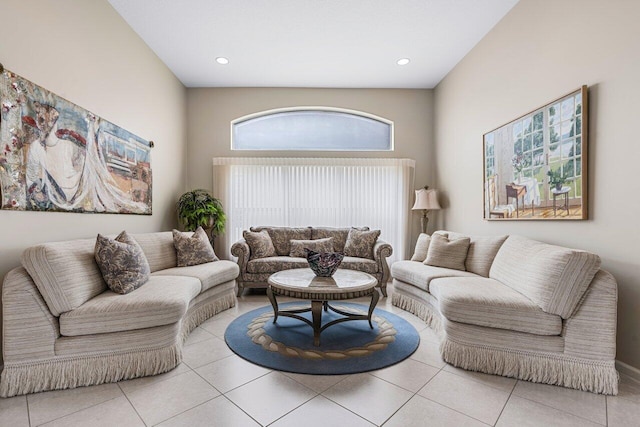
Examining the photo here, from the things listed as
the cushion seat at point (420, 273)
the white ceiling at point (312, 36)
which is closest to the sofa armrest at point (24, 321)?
the white ceiling at point (312, 36)

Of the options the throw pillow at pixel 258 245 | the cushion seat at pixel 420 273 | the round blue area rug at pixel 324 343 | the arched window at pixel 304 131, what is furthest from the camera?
the arched window at pixel 304 131

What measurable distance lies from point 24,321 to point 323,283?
1890 millimetres

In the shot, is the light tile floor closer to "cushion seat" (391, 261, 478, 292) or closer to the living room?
the living room

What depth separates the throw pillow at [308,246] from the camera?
4.00 metres

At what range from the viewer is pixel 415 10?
2826 millimetres

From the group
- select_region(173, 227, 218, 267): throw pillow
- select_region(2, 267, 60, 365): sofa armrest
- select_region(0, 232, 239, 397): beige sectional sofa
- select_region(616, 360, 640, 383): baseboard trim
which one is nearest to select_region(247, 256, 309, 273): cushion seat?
select_region(173, 227, 218, 267): throw pillow

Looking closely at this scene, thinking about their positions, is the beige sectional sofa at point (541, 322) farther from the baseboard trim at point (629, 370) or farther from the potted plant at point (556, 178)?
the potted plant at point (556, 178)

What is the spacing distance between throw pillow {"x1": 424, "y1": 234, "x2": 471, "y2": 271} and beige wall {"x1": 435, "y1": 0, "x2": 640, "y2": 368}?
19.7 inches

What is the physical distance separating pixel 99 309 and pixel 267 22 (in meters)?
2.98

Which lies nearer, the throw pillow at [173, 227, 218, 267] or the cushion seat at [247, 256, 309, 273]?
the throw pillow at [173, 227, 218, 267]

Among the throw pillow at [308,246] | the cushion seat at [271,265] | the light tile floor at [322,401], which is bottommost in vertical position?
the light tile floor at [322,401]

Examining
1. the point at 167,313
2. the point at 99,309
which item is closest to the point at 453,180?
the point at 167,313

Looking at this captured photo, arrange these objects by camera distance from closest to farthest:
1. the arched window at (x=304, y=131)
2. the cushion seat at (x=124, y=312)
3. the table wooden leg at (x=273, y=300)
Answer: the cushion seat at (x=124, y=312) → the table wooden leg at (x=273, y=300) → the arched window at (x=304, y=131)

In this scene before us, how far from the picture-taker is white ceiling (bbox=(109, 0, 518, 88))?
2.80 metres
